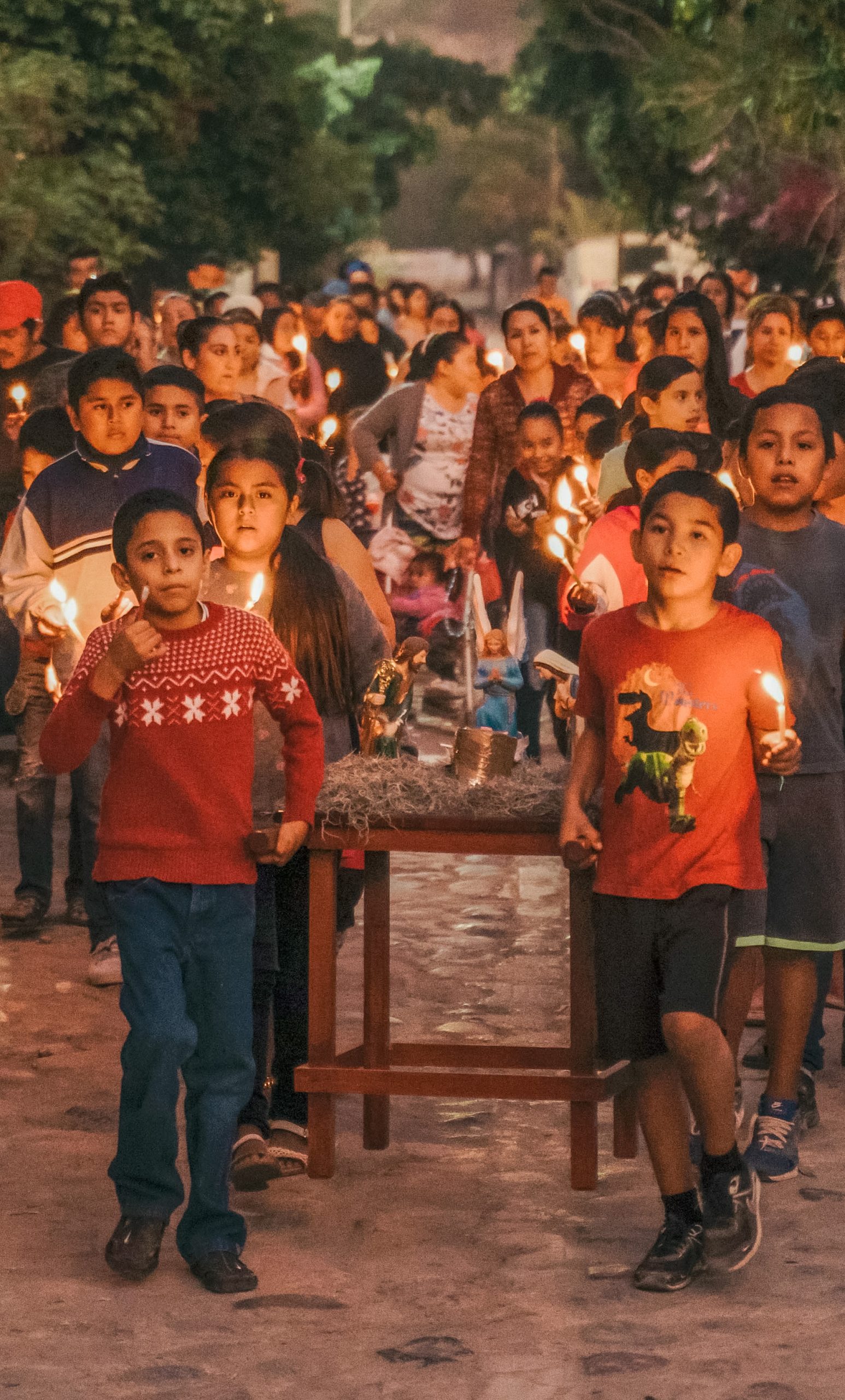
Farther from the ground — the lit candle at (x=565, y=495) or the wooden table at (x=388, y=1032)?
the lit candle at (x=565, y=495)

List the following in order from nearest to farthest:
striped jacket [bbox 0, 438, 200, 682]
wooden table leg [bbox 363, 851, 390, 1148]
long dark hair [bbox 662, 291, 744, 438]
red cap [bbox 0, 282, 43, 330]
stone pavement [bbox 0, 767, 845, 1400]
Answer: stone pavement [bbox 0, 767, 845, 1400]
wooden table leg [bbox 363, 851, 390, 1148]
striped jacket [bbox 0, 438, 200, 682]
long dark hair [bbox 662, 291, 744, 438]
red cap [bbox 0, 282, 43, 330]

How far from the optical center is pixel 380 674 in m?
5.94

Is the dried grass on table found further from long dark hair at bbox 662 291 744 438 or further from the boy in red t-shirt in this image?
long dark hair at bbox 662 291 744 438

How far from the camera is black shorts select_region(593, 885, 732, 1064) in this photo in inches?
200

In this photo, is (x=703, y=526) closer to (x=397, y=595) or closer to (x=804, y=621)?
(x=804, y=621)

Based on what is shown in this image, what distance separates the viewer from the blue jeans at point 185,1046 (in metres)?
5.09

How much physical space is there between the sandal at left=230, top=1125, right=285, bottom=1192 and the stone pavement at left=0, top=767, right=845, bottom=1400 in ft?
0.17

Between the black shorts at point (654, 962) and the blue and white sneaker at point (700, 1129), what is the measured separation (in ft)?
0.76

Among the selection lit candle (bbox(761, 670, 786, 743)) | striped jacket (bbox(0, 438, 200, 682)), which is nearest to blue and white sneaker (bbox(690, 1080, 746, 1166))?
lit candle (bbox(761, 670, 786, 743))

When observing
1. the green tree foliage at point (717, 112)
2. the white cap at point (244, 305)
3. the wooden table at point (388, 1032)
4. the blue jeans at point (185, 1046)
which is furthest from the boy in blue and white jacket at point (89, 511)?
the green tree foliage at point (717, 112)

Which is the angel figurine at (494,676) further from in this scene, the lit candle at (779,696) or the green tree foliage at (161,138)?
the green tree foliage at (161,138)

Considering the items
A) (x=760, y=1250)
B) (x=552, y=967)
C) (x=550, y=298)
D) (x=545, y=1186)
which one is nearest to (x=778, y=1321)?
(x=760, y=1250)

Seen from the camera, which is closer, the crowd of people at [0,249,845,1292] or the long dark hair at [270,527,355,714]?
the crowd of people at [0,249,845,1292]

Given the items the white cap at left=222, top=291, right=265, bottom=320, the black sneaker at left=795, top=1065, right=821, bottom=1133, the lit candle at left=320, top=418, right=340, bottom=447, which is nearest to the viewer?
the black sneaker at left=795, top=1065, right=821, bottom=1133
